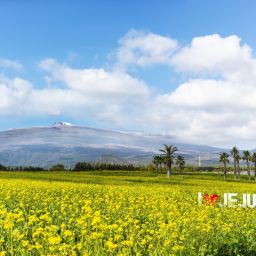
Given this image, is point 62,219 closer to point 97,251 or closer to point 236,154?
point 97,251

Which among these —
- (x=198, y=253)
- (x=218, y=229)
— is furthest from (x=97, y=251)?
(x=218, y=229)

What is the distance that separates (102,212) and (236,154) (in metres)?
146

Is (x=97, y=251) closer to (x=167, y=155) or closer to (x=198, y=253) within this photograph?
(x=198, y=253)

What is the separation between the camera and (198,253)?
10.4 metres

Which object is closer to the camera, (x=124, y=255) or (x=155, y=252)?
(x=124, y=255)

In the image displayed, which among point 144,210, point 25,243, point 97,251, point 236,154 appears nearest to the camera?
point 25,243

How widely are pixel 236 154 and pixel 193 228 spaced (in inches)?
5887

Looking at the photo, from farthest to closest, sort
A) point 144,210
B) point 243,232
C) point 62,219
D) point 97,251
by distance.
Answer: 1. point 144,210
2. point 62,219
3. point 243,232
4. point 97,251

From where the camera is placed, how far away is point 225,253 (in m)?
11.1

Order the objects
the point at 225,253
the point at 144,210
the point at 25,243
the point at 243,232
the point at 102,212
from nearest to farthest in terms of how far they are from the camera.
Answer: the point at 25,243 → the point at 225,253 → the point at 243,232 → the point at 102,212 → the point at 144,210

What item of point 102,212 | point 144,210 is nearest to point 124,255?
point 102,212

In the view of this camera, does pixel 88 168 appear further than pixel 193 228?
Yes

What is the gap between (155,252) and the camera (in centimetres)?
1020

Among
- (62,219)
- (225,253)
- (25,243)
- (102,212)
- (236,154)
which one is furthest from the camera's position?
(236,154)
